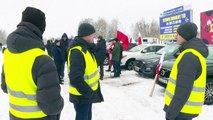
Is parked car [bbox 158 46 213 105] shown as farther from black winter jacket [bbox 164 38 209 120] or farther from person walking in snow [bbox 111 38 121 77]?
black winter jacket [bbox 164 38 209 120]

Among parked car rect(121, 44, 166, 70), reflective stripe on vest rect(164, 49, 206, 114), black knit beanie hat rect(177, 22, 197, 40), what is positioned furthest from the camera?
parked car rect(121, 44, 166, 70)

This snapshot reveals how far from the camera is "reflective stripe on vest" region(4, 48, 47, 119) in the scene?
6.50ft

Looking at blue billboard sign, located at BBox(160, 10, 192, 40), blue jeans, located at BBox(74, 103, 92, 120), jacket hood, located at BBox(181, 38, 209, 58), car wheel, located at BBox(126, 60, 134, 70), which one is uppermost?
blue billboard sign, located at BBox(160, 10, 192, 40)

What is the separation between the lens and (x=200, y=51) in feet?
8.47

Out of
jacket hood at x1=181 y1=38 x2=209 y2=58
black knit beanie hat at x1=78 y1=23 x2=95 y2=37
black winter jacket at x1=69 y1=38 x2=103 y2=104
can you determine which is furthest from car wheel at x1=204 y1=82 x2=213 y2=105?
black knit beanie hat at x1=78 y1=23 x2=95 y2=37

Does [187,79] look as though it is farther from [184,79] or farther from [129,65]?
[129,65]

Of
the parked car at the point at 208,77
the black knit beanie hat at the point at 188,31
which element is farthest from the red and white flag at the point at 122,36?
the black knit beanie hat at the point at 188,31

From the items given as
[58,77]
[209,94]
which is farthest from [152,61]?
[58,77]

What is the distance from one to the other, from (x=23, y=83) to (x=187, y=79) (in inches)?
63.1

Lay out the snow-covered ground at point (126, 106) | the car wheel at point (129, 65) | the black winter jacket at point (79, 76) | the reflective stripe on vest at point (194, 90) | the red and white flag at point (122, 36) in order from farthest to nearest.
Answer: the car wheel at point (129, 65), the red and white flag at point (122, 36), the snow-covered ground at point (126, 106), the black winter jacket at point (79, 76), the reflective stripe on vest at point (194, 90)

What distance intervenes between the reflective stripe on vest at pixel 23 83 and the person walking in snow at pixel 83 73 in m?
0.94

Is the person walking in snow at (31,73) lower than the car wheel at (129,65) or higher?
higher

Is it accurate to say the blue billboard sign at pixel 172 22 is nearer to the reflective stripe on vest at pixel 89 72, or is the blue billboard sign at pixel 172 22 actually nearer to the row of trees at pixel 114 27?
the reflective stripe on vest at pixel 89 72

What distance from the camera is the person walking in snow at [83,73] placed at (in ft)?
9.87
